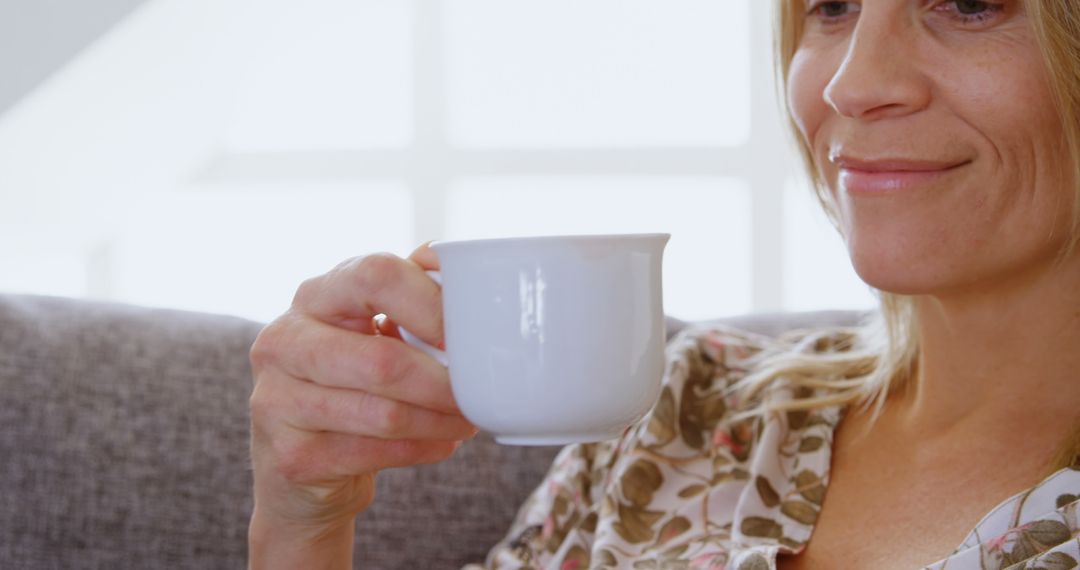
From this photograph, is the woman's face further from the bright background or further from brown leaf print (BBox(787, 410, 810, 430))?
the bright background

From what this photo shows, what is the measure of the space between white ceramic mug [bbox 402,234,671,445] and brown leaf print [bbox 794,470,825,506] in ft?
1.56

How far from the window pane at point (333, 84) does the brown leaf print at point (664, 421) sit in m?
2.67

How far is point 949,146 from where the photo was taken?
3.79 ft

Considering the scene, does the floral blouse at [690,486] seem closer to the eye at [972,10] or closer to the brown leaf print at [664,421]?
the brown leaf print at [664,421]

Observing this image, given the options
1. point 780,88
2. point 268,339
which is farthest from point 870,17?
point 268,339

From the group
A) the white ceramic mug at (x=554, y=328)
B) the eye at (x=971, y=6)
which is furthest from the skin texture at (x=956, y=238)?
the white ceramic mug at (x=554, y=328)

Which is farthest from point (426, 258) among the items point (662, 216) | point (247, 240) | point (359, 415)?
point (247, 240)

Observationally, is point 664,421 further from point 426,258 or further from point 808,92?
point 426,258

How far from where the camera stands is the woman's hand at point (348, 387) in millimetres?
955

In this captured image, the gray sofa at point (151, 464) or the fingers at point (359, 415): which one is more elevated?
the fingers at point (359, 415)

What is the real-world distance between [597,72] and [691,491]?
2.66 m

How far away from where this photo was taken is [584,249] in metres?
0.82

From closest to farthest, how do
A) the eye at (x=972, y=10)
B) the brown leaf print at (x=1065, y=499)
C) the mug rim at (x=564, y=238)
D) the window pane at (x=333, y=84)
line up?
the mug rim at (x=564, y=238), the brown leaf print at (x=1065, y=499), the eye at (x=972, y=10), the window pane at (x=333, y=84)

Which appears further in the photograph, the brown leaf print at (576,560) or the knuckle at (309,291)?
the brown leaf print at (576,560)
